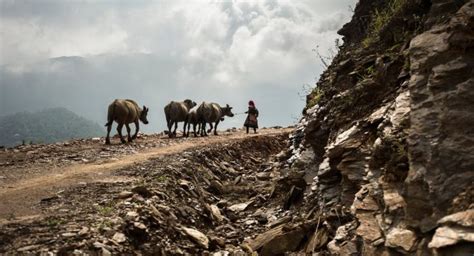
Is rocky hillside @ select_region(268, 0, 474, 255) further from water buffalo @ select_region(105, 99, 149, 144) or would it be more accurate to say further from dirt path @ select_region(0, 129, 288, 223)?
water buffalo @ select_region(105, 99, 149, 144)

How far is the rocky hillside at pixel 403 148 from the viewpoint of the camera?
17.0 ft

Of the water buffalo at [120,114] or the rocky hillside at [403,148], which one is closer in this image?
the rocky hillside at [403,148]

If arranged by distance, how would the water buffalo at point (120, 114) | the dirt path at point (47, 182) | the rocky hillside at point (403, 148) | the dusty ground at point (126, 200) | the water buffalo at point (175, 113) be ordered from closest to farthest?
the rocky hillside at point (403, 148) → the dusty ground at point (126, 200) → the dirt path at point (47, 182) → the water buffalo at point (120, 114) → the water buffalo at point (175, 113)

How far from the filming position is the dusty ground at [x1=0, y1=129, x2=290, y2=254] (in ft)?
27.5

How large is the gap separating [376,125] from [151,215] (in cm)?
550

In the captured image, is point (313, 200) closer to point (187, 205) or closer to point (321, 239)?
point (321, 239)

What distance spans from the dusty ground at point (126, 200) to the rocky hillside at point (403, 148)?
2586mm

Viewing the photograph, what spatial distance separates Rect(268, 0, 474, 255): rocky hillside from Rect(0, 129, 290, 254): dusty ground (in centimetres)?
259

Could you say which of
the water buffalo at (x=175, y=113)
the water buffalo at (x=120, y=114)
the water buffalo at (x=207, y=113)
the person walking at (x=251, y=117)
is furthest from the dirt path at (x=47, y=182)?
the person walking at (x=251, y=117)

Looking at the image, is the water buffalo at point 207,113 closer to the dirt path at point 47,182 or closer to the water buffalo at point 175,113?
the water buffalo at point 175,113

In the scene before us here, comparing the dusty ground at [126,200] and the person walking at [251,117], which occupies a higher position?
the person walking at [251,117]

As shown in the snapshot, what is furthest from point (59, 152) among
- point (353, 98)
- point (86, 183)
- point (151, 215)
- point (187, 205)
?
point (353, 98)

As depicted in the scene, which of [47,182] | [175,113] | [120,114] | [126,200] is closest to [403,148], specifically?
[126,200]

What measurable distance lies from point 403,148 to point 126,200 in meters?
6.85
